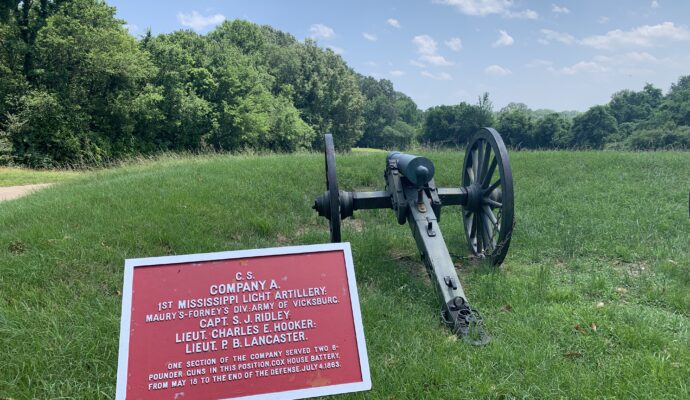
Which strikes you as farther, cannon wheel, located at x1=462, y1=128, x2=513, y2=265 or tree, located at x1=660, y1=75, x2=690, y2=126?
tree, located at x1=660, y1=75, x2=690, y2=126

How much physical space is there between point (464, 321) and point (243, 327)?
1.77 metres

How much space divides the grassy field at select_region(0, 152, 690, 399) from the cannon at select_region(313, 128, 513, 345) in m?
0.22

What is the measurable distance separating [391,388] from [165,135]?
94.1 ft

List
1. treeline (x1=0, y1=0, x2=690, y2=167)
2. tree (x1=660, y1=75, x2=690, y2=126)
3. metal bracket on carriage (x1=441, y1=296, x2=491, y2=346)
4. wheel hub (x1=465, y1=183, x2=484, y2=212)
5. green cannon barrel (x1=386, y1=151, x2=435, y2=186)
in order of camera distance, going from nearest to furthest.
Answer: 1. metal bracket on carriage (x1=441, y1=296, x2=491, y2=346)
2. green cannon barrel (x1=386, y1=151, x2=435, y2=186)
3. wheel hub (x1=465, y1=183, x2=484, y2=212)
4. treeline (x1=0, y1=0, x2=690, y2=167)
5. tree (x1=660, y1=75, x2=690, y2=126)

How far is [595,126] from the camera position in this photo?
4706 centimetres

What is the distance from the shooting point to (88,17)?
77.5 feet

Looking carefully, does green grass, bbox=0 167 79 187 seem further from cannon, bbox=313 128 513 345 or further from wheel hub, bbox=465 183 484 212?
wheel hub, bbox=465 183 484 212

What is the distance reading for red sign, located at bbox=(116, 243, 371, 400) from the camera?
2.05 m

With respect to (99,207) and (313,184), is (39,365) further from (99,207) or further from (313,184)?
(313,184)

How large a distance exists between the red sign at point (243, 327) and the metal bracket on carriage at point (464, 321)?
1.29m

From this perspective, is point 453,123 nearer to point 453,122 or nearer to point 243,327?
point 453,122

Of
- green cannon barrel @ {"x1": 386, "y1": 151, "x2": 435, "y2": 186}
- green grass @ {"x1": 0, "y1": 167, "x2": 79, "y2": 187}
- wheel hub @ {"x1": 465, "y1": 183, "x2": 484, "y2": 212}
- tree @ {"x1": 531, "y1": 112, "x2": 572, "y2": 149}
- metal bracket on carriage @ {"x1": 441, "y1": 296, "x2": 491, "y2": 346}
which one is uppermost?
tree @ {"x1": 531, "y1": 112, "x2": 572, "y2": 149}

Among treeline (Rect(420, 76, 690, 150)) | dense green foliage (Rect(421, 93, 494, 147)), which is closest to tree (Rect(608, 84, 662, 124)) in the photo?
treeline (Rect(420, 76, 690, 150))

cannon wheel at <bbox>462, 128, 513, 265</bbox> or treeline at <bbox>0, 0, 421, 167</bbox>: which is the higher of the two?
treeline at <bbox>0, 0, 421, 167</bbox>
